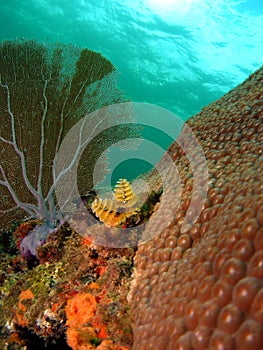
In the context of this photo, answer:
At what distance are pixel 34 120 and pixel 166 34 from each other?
20.2 metres

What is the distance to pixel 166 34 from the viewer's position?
68.2 feet

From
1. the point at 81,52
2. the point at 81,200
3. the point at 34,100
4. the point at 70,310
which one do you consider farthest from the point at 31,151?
the point at 70,310

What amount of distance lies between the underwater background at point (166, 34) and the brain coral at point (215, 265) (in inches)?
641

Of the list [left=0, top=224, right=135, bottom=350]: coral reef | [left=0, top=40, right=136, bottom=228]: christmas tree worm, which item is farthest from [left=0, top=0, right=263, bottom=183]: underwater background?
[left=0, top=224, right=135, bottom=350]: coral reef

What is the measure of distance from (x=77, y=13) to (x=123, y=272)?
2467cm

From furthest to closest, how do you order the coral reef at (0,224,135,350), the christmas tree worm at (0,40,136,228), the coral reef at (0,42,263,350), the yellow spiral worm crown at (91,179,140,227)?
the christmas tree worm at (0,40,136,228) < the yellow spiral worm crown at (91,179,140,227) < the coral reef at (0,224,135,350) < the coral reef at (0,42,263,350)

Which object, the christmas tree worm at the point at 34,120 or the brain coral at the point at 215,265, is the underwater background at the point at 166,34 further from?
the brain coral at the point at 215,265

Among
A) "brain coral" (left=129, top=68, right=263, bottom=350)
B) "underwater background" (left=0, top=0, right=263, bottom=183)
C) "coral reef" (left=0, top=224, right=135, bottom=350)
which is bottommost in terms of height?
"coral reef" (left=0, top=224, right=135, bottom=350)

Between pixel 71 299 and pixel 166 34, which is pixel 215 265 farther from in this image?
pixel 166 34

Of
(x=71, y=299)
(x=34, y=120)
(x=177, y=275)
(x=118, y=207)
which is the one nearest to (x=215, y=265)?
(x=177, y=275)

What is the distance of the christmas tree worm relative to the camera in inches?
165

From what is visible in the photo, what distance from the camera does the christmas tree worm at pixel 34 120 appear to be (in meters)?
4.18

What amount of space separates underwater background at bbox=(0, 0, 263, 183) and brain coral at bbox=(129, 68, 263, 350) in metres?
16.3

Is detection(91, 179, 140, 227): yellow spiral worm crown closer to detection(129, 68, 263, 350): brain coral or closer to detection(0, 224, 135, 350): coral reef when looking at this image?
detection(0, 224, 135, 350): coral reef
